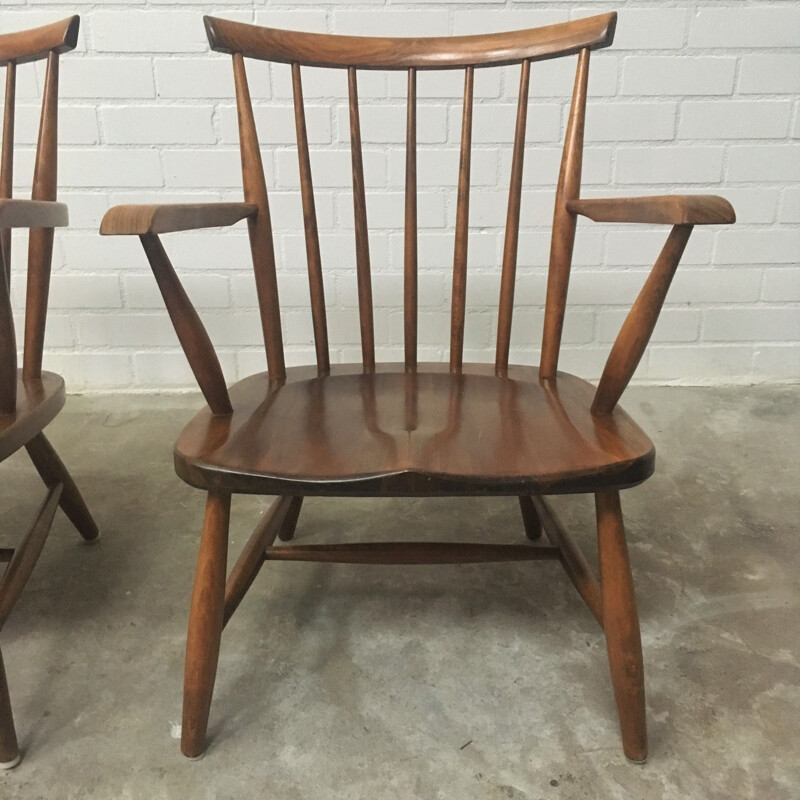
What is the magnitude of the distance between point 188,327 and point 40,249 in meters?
0.33

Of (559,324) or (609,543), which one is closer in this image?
(609,543)

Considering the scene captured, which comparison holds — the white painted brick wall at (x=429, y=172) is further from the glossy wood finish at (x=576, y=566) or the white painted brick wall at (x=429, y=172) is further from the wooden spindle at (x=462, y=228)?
the glossy wood finish at (x=576, y=566)

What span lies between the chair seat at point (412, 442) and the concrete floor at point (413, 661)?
0.33m

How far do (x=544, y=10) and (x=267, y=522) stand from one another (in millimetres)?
1314

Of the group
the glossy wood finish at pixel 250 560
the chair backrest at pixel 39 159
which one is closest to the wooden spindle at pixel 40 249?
the chair backrest at pixel 39 159

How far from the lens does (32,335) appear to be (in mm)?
921

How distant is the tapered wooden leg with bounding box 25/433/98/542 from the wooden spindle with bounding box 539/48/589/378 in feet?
2.40

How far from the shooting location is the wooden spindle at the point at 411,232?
3.25 feet

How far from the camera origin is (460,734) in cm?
80

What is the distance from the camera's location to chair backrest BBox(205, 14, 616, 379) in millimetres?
925

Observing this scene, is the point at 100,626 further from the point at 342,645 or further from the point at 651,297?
the point at 651,297

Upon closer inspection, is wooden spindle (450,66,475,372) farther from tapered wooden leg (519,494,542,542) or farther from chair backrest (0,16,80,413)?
chair backrest (0,16,80,413)

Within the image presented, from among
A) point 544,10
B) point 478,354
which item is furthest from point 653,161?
point 478,354

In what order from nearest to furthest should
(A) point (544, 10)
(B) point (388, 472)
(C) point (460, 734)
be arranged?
(B) point (388, 472) → (C) point (460, 734) → (A) point (544, 10)
